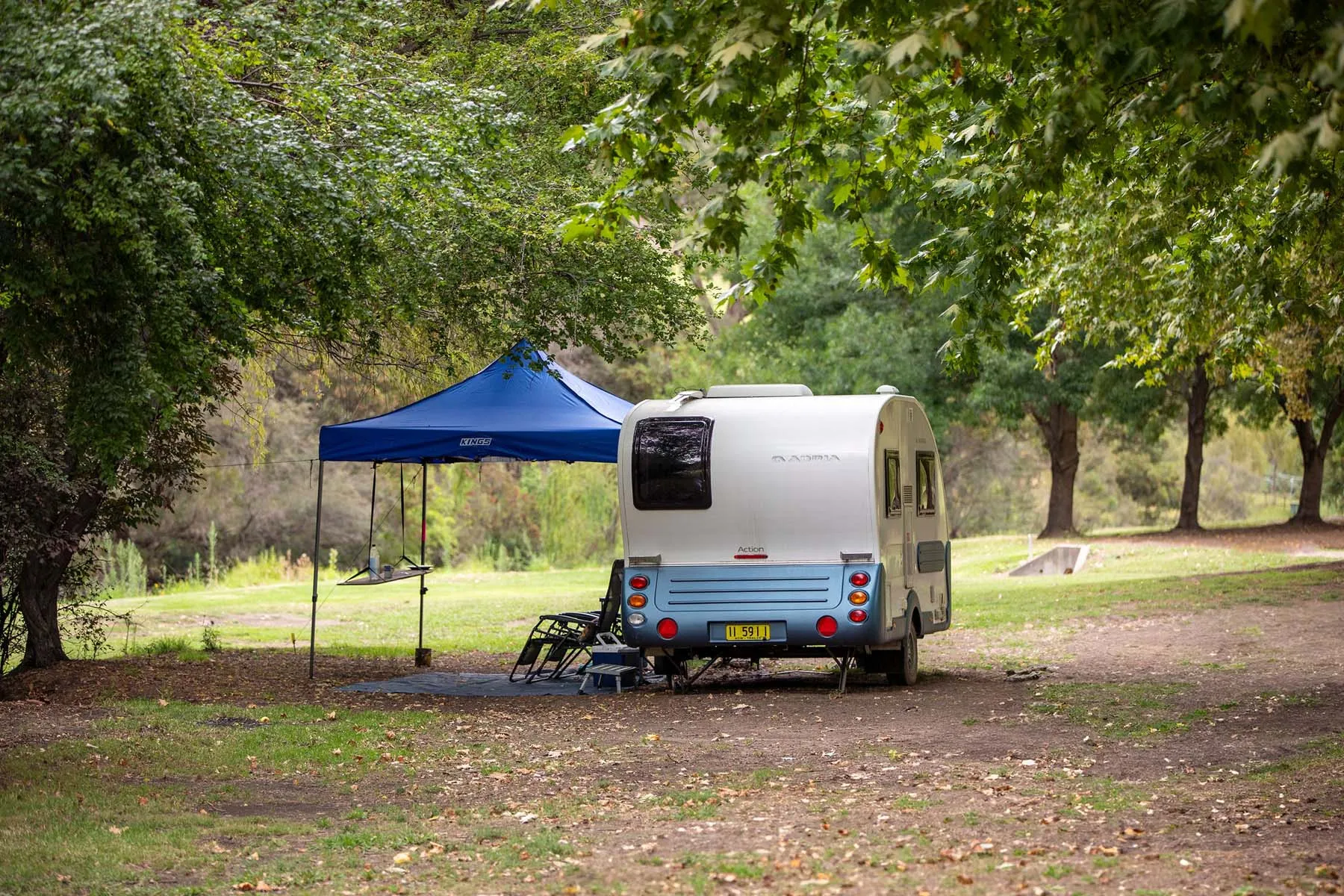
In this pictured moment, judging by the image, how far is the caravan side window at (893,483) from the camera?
42.1ft

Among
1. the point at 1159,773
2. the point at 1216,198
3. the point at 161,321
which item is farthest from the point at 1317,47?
the point at 1216,198

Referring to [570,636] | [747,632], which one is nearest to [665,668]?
Result: [570,636]

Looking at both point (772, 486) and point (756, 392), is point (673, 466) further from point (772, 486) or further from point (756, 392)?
point (756, 392)

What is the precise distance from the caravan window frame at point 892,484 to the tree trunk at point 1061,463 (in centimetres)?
2538

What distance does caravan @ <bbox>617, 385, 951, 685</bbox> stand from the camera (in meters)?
12.4

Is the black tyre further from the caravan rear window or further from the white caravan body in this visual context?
the caravan rear window

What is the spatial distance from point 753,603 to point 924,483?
2.47 meters

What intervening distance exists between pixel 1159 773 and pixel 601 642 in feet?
19.7

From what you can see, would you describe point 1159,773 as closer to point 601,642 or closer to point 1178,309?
point 601,642

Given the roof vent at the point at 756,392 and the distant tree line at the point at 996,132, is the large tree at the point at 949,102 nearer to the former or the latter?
the distant tree line at the point at 996,132

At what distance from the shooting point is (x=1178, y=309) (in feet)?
48.8

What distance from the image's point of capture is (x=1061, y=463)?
1507 inches

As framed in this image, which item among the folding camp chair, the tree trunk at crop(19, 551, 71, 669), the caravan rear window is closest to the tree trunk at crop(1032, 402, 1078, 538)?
the folding camp chair

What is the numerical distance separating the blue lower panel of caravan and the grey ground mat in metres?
1.10
